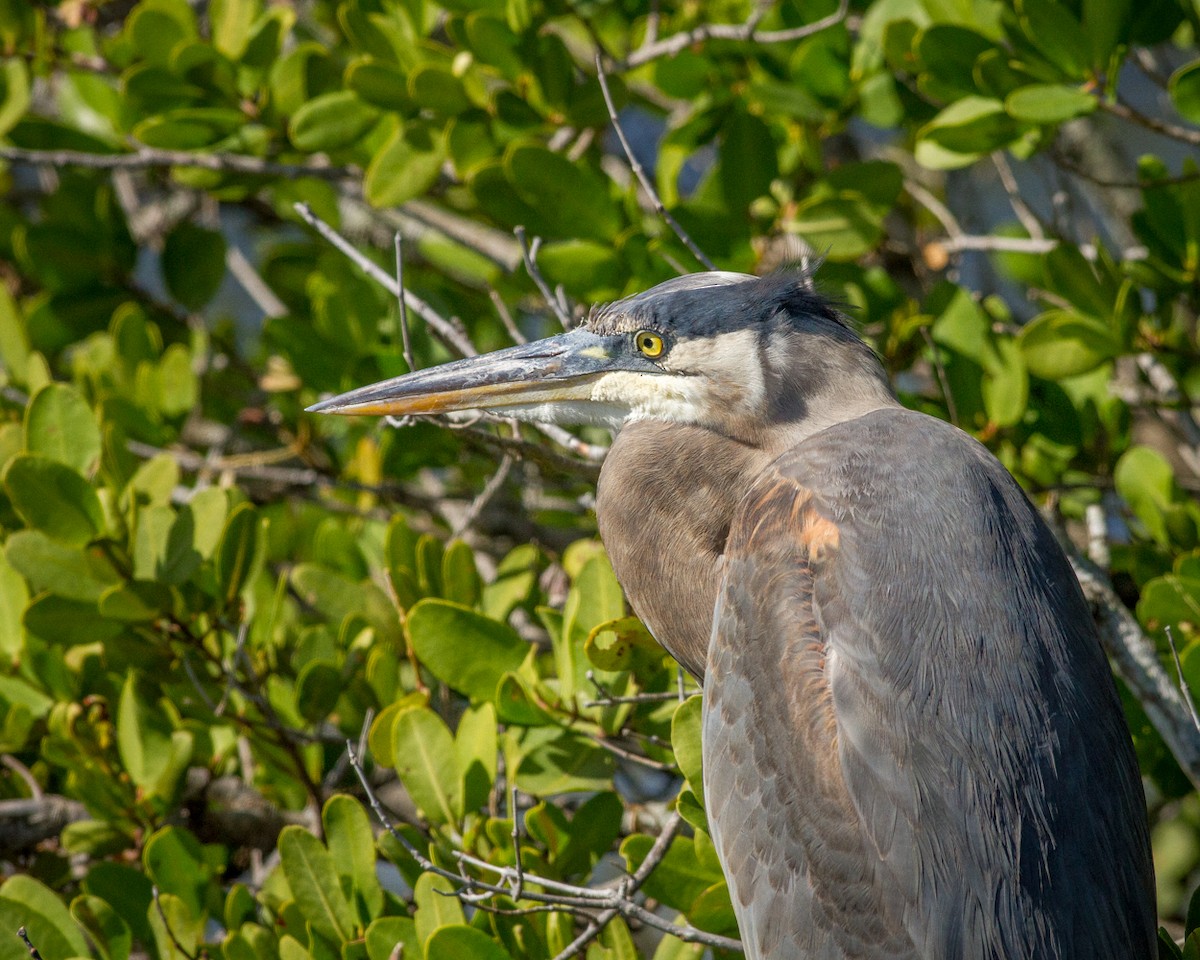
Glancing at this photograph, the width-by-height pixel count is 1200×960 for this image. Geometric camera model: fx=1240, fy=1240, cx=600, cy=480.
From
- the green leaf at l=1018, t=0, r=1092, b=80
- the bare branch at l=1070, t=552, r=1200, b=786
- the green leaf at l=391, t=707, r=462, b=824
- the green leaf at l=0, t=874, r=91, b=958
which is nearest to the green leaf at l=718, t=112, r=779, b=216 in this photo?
the green leaf at l=1018, t=0, r=1092, b=80

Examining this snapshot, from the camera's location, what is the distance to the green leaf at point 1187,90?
269 cm

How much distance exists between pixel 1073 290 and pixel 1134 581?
0.68 meters

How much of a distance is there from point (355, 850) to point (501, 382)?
0.96 metres

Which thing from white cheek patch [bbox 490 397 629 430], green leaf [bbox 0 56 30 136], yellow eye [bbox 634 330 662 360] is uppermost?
green leaf [bbox 0 56 30 136]

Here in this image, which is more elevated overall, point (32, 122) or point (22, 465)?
point (32, 122)

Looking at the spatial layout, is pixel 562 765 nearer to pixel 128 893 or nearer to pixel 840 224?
pixel 128 893

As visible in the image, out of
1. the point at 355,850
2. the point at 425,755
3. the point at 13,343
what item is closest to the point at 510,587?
the point at 425,755

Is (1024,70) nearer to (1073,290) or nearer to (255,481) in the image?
(1073,290)

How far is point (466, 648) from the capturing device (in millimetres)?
2383

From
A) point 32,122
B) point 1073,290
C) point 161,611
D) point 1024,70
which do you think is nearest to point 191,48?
point 32,122

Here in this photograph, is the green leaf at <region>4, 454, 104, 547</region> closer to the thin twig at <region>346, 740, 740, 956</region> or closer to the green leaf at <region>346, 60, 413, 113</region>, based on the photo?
the thin twig at <region>346, 740, 740, 956</region>

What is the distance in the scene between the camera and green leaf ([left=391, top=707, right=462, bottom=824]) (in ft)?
7.47

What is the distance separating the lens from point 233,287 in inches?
277

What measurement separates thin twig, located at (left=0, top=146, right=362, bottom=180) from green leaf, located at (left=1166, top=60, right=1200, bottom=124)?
2.05m
